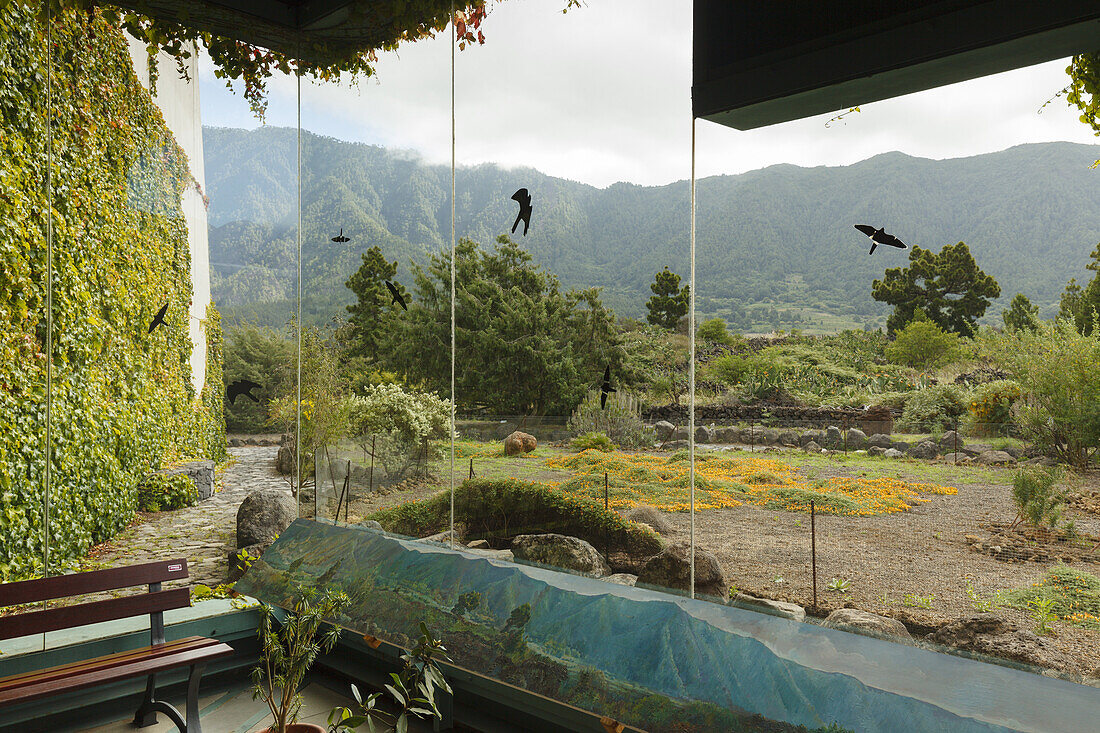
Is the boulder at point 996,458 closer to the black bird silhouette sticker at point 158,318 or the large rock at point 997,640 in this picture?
the large rock at point 997,640

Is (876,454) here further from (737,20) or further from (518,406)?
(518,406)

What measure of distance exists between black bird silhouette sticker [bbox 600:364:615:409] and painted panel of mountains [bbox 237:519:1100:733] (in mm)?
823

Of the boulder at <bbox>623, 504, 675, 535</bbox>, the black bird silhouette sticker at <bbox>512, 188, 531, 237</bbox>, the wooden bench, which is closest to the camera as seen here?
the wooden bench

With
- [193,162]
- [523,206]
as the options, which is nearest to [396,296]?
[523,206]

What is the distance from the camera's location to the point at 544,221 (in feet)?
9.27

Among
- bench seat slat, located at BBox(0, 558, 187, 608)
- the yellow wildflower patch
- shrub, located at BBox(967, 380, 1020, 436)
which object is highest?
shrub, located at BBox(967, 380, 1020, 436)

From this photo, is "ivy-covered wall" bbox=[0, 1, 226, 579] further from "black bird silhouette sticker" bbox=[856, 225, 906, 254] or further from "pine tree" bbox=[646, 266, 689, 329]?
"black bird silhouette sticker" bbox=[856, 225, 906, 254]

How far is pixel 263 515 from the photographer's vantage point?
11.5 ft

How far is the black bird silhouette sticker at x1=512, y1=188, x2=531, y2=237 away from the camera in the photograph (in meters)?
2.84

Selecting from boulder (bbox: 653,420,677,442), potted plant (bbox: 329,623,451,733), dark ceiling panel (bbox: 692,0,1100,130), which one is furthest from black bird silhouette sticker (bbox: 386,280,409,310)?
dark ceiling panel (bbox: 692,0,1100,130)

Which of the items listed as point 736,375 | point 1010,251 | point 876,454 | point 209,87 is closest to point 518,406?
point 736,375

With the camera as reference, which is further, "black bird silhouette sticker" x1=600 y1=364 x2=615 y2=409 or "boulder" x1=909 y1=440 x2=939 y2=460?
"black bird silhouette sticker" x1=600 y1=364 x2=615 y2=409

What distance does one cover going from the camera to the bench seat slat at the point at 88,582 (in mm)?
2174

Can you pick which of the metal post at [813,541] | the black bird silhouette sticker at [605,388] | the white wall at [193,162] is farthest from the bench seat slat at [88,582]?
the metal post at [813,541]
